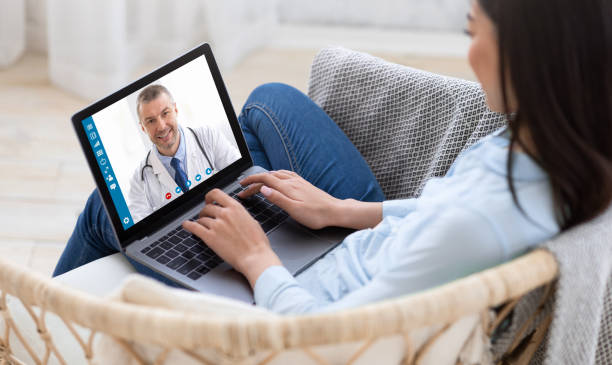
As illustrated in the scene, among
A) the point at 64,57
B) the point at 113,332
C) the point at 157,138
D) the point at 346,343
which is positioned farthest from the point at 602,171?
the point at 64,57

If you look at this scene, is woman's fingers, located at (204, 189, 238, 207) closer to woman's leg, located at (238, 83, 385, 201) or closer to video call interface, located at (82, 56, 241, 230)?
video call interface, located at (82, 56, 241, 230)

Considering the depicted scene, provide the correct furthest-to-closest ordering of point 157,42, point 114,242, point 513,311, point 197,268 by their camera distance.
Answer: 1. point 157,42
2. point 114,242
3. point 197,268
4. point 513,311

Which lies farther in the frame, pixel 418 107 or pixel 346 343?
pixel 418 107

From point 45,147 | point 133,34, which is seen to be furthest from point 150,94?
point 133,34

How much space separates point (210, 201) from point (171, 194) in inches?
2.7

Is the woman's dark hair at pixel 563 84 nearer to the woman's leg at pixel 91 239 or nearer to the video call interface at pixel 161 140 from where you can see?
the video call interface at pixel 161 140

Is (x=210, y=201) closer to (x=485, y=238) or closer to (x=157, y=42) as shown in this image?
(x=485, y=238)

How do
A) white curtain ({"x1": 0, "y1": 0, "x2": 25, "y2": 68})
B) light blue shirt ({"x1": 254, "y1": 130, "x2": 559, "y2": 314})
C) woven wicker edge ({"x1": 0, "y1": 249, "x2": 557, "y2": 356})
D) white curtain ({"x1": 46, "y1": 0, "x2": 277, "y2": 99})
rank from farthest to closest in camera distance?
white curtain ({"x1": 0, "y1": 0, "x2": 25, "y2": 68}) → white curtain ({"x1": 46, "y1": 0, "x2": 277, "y2": 99}) → light blue shirt ({"x1": 254, "y1": 130, "x2": 559, "y2": 314}) → woven wicker edge ({"x1": 0, "y1": 249, "x2": 557, "y2": 356})

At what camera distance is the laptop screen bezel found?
971 mm

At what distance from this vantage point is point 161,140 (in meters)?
1.06

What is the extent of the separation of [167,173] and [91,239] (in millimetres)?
195

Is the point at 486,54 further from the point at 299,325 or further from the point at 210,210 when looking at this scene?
the point at 210,210

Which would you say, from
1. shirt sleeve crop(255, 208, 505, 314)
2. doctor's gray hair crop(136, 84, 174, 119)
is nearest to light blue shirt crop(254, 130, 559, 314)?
shirt sleeve crop(255, 208, 505, 314)

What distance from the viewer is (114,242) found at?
1.10 meters
